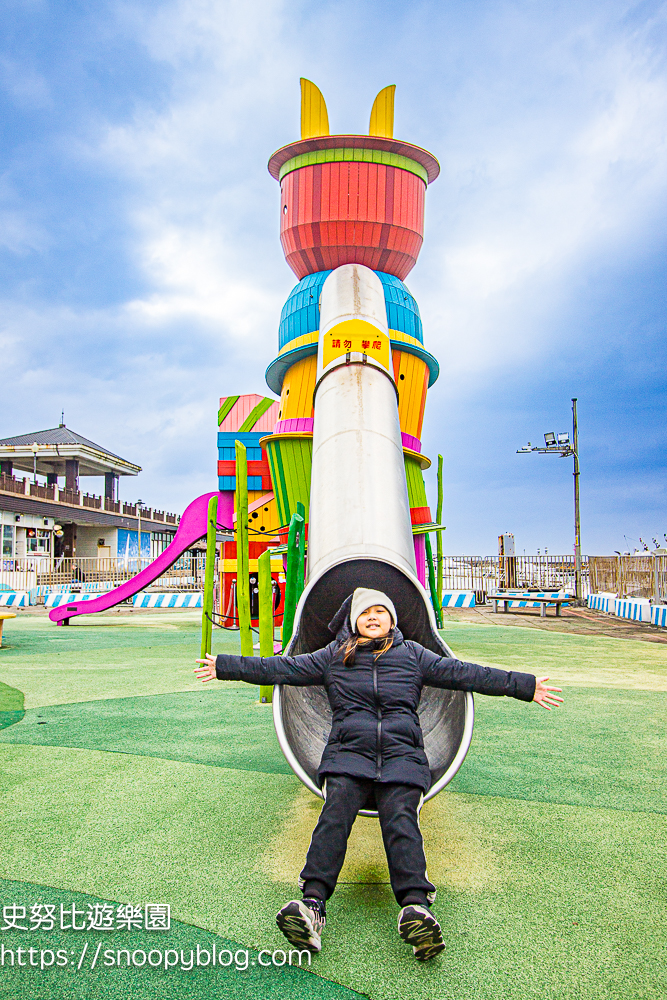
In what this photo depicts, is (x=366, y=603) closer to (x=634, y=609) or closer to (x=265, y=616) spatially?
(x=265, y=616)

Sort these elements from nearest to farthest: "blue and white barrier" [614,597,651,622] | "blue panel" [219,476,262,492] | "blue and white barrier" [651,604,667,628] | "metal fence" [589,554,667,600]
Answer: "blue panel" [219,476,262,492]
"blue and white barrier" [651,604,667,628]
"blue and white barrier" [614,597,651,622]
"metal fence" [589,554,667,600]

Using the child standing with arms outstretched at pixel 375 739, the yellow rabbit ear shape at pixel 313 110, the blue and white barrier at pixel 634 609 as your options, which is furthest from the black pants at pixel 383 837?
the blue and white barrier at pixel 634 609

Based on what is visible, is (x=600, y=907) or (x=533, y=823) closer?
(x=600, y=907)

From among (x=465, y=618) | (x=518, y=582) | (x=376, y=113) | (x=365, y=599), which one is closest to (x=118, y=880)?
(x=365, y=599)

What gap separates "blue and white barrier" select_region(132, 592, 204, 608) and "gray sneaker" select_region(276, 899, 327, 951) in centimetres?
2057

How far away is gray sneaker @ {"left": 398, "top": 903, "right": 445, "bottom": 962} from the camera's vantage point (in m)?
2.34

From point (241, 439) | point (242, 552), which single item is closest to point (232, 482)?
point (241, 439)

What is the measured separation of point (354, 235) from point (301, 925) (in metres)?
11.4

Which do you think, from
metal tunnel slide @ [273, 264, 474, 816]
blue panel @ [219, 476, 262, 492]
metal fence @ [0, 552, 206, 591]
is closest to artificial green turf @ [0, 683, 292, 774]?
metal tunnel slide @ [273, 264, 474, 816]

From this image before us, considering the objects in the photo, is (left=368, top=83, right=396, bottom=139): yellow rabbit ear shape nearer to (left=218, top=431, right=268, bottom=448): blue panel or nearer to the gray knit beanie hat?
(left=218, top=431, right=268, bottom=448): blue panel

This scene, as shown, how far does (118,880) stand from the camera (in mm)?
2951

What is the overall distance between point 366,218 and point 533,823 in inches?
419

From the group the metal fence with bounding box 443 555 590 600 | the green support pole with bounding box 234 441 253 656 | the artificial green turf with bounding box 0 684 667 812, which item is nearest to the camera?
the artificial green turf with bounding box 0 684 667 812

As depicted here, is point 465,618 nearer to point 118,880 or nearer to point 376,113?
point 376,113
